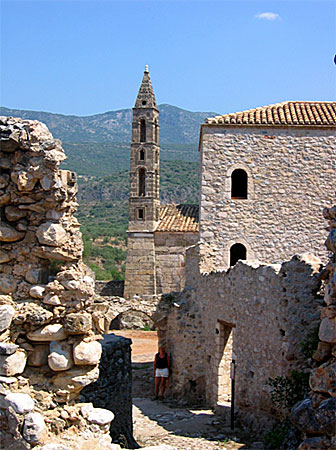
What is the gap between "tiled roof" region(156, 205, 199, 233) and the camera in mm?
25323

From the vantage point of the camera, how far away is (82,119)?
145m

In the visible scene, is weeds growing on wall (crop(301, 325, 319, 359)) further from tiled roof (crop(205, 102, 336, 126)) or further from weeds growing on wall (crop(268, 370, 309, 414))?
tiled roof (crop(205, 102, 336, 126))

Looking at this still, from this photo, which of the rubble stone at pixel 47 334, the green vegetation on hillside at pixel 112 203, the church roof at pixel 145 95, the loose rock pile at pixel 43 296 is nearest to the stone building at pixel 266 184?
the loose rock pile at pixel 43 296

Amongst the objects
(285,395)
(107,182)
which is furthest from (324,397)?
(107,182)

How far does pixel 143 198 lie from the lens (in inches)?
1069

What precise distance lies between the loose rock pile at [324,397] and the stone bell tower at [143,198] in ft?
64.2

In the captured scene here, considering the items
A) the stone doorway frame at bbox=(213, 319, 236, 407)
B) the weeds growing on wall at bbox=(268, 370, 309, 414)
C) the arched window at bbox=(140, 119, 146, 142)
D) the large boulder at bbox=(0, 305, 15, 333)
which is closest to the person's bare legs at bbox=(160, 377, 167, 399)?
the stone doorway frame at bbox=(213, 319, 236, 407)

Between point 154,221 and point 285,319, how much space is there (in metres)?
17.9

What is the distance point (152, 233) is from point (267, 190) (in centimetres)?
1020

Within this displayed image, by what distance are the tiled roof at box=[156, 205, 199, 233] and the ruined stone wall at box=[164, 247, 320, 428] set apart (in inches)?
355

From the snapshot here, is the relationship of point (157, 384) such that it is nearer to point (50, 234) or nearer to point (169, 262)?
point (50, 234)

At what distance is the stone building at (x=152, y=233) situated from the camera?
2577 centimetres

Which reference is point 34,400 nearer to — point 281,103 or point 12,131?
point 12,131

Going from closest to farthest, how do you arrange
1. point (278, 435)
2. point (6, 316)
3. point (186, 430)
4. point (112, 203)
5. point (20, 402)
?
point (20, 402)
point (6, 316)
point (278, 435)
point (186, 430)
point (112, 203)
